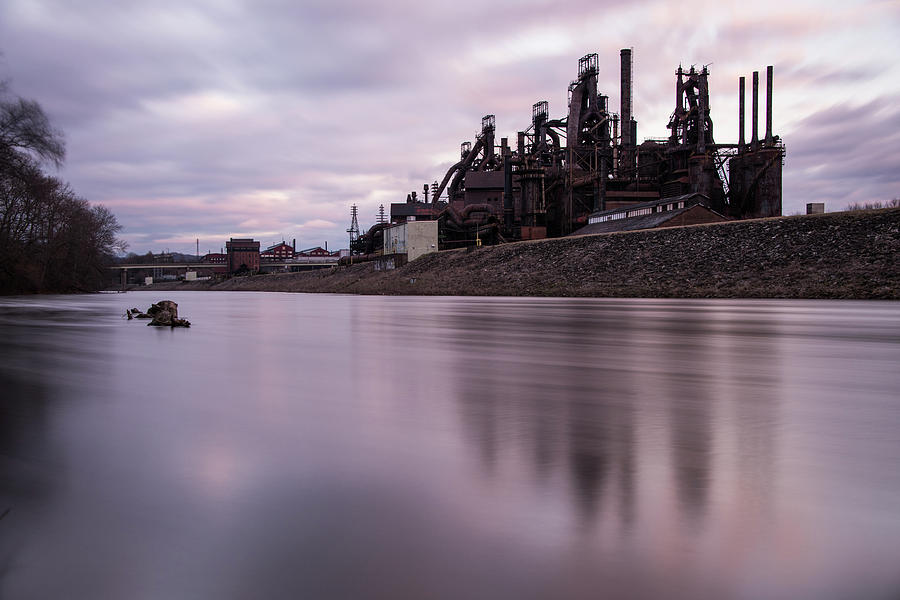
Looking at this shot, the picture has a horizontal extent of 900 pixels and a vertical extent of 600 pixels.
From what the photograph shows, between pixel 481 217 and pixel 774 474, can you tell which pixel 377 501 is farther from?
pixel 481 217

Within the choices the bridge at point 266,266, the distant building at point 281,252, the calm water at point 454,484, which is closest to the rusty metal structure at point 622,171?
the calm water at point 454,484

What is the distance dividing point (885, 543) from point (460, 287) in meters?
43.3

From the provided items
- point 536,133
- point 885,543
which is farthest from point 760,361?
point 536,133

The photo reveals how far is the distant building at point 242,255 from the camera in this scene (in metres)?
133

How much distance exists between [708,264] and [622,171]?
3602 centimetres

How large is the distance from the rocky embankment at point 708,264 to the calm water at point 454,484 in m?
23.7

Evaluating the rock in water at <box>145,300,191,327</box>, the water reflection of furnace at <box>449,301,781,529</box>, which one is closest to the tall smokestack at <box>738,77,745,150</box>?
the water reflection of furnace at <box>449,301,781,529</box>

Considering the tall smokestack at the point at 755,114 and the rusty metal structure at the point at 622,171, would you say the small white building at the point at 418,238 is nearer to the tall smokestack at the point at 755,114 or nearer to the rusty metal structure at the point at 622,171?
the rusty metal structure at the point at 622,171

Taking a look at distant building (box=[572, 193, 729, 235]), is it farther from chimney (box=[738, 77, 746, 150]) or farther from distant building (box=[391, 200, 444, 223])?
distant building (box=[391, 200, 444, 223])

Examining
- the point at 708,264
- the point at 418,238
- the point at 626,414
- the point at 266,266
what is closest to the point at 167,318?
the point at 626,414

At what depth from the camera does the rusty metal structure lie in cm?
5928

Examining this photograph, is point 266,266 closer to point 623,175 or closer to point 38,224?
point 38,224

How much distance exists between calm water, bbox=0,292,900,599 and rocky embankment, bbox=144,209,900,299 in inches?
935

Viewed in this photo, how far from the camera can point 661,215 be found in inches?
1887
